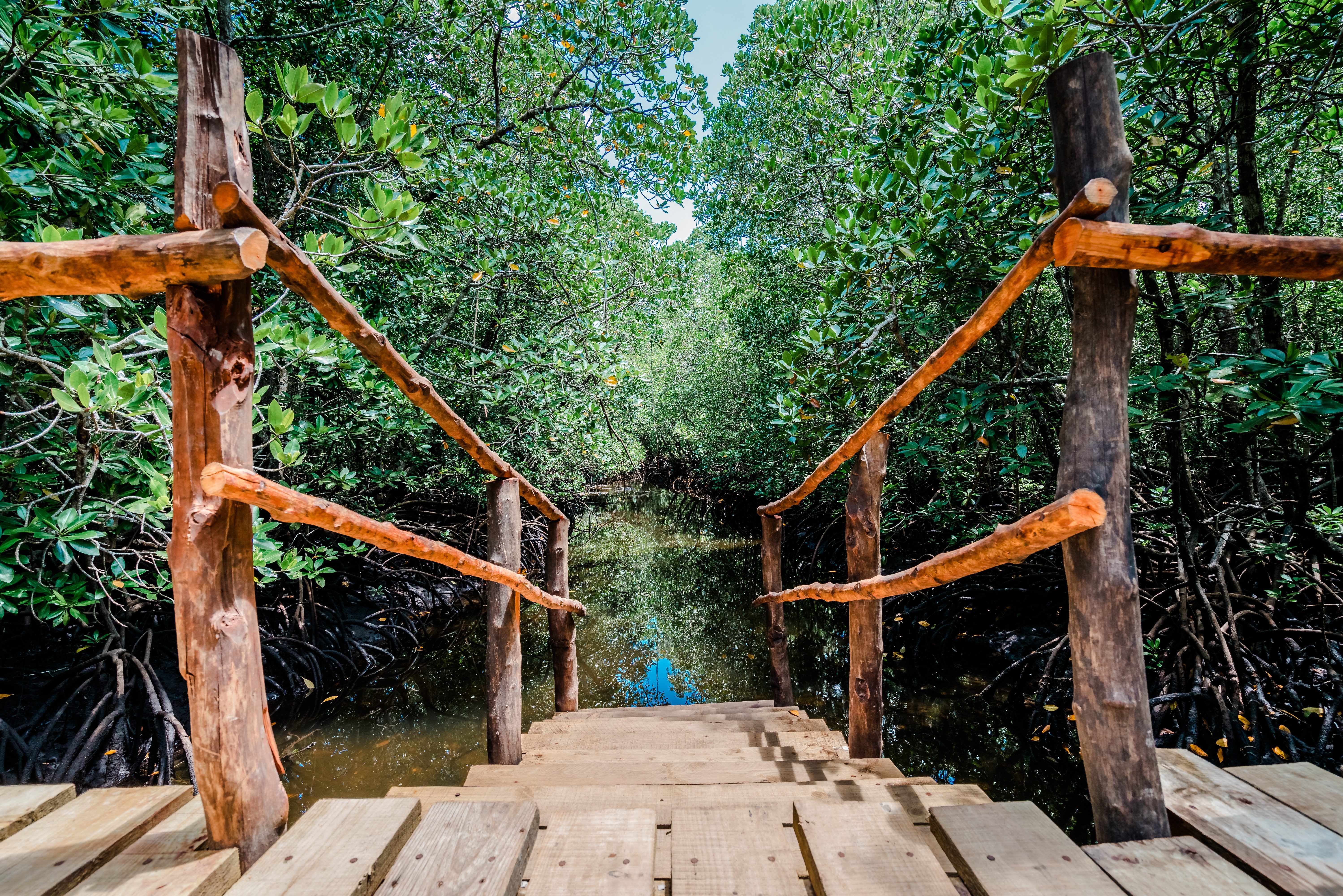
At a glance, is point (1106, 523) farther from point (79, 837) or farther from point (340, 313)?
point (79, 837)

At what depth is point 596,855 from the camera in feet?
3.61

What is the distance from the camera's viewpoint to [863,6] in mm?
5293

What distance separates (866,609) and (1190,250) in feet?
4.74

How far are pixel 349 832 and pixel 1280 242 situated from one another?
2173 millimetres

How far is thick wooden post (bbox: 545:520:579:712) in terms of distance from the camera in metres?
3.38

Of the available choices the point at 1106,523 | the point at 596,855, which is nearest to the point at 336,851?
the point at 596,855

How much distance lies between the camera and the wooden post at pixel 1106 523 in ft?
3.67

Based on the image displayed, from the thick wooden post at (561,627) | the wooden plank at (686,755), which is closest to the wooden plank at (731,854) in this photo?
the wooden plank at (686,755)

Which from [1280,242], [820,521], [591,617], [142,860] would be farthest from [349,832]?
[820,521]

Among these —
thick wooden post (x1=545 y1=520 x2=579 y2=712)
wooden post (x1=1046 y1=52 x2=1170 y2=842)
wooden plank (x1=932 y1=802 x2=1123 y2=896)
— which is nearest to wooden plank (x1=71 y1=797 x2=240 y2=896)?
wooden plank (x1=932 y1=802 x2=1123 y2=896)

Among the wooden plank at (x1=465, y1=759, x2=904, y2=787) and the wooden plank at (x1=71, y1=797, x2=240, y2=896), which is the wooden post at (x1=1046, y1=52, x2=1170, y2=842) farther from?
the wooden plank at (x1=71, y1=797, x2=240, y2=896)

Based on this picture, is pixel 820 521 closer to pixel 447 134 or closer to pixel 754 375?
pixel 754 375

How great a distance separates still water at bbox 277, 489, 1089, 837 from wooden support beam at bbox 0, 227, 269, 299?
3383 mm

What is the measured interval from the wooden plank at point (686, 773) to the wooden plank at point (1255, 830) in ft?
2.39
